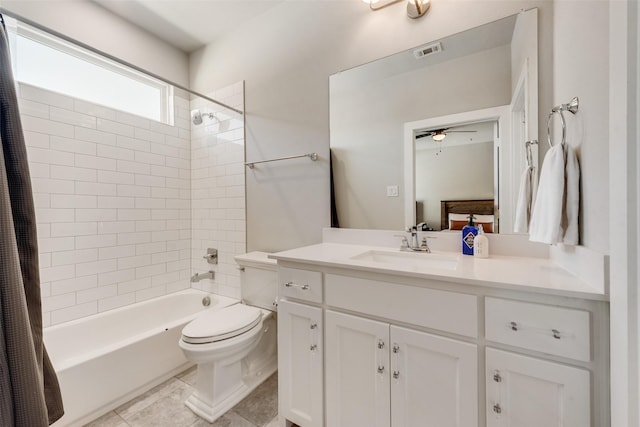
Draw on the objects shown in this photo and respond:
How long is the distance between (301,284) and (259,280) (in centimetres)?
74

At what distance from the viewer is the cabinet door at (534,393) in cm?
76

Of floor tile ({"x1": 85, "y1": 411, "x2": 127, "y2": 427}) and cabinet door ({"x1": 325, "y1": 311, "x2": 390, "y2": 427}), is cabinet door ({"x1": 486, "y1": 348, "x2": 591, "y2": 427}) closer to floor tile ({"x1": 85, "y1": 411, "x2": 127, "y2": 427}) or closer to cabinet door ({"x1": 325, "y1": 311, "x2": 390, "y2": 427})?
cabinet door ({"x1": 325, "y1": 311, "x2": 390, "y2": 427})

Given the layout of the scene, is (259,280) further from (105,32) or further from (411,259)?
(105,32)

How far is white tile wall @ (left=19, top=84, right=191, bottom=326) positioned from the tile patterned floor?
82 centimetres

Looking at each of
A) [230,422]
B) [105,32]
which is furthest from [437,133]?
[105,32]

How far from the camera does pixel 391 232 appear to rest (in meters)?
1.58

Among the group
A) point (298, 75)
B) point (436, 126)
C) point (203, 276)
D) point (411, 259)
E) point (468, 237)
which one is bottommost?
point (203, 276)

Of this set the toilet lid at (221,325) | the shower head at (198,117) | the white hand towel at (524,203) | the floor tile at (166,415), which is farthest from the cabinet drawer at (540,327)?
the shower head at (198,117)

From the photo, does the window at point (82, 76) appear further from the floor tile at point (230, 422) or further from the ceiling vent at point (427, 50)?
the floor tile at point (230, 422)

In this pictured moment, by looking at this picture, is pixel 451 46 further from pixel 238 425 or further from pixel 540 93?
pixel 238 425

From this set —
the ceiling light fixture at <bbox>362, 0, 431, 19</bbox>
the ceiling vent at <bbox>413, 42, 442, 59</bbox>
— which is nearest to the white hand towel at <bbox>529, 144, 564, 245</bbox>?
the ceiling vent at <bbox>413, 42, 442, 59</bbox>

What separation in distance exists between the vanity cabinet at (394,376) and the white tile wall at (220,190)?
1.34 m

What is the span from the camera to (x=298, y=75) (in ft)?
6.33

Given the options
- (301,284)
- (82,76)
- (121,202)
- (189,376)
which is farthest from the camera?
(121,202)
